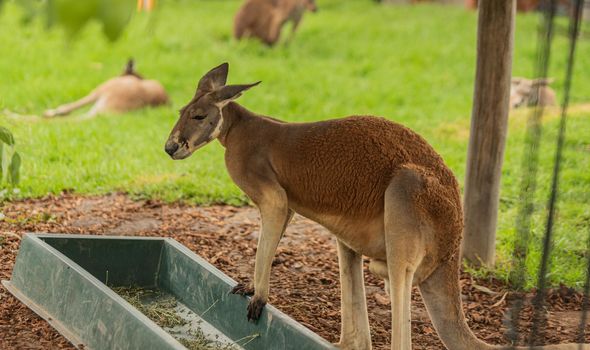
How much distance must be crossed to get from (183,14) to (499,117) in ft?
Answer: 33.9

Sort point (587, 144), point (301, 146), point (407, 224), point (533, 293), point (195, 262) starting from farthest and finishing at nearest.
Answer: point (587, 144) → point (533, 293) → point (195, 262) → point (301, 146) → point (407, 224)

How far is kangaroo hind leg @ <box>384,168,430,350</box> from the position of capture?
390 centimetres

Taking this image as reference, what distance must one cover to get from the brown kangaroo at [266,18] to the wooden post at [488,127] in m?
7.58

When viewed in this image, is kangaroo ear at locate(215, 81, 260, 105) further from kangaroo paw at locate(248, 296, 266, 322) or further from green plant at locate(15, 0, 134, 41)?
green plant at locate(15, 0, 134, 41)

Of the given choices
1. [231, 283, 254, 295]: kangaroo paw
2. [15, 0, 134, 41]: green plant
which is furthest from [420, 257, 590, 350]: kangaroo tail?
[15, 0, 134, 41]: green plant

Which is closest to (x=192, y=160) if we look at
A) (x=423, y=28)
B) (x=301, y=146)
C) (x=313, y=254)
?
(x=313, y=254)

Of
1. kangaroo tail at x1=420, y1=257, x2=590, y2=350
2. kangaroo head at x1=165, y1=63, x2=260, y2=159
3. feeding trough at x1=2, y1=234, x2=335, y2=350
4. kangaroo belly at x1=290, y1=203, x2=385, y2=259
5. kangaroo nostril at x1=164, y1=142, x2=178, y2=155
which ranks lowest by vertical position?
feeding trough at x1=2, y1=234, x2=335, y2=350

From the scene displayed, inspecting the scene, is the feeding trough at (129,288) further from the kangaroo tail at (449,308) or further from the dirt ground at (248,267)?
the kangaroo tail at (449,308)

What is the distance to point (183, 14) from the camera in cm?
1548

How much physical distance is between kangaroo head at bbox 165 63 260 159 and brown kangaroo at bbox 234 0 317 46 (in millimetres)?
8885

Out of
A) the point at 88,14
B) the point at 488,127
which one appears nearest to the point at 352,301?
the point at 488,127

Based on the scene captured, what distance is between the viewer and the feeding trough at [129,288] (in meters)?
4.12

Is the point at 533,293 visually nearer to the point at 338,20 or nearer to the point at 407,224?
the point at 407,224

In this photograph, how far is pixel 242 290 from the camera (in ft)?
15.2
